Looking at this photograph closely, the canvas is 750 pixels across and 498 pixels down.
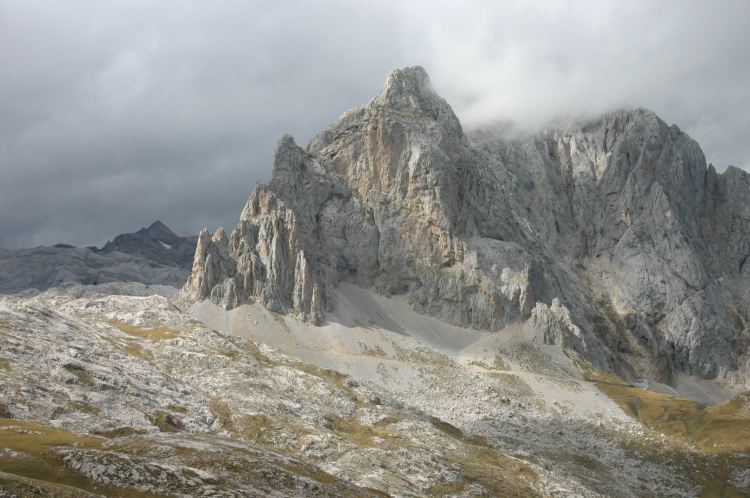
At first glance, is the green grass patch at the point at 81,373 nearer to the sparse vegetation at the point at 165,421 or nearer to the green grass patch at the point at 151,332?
the sparse vegetation at the point at 165,421

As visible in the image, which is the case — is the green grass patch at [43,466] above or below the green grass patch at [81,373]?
below

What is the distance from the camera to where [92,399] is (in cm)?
10300

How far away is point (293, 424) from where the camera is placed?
116m

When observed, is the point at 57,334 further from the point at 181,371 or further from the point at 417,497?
the point at 417,497

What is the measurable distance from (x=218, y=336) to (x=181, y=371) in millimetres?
31659

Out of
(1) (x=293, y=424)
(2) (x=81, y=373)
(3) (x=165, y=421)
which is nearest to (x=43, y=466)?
(3) (x=165, y=421)

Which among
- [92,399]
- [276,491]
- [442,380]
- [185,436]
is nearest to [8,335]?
[92,399]

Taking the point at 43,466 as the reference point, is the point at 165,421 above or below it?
below

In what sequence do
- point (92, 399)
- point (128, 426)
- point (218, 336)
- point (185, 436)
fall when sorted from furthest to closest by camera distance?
point (218, 336)
point (92, 399)
point (128, 426)
point (185, 436)

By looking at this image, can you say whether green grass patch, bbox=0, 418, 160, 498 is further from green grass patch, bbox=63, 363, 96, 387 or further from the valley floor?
green grass patch, bbox=63, 363, 96, 387

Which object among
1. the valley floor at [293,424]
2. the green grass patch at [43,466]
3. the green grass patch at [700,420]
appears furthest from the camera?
the green grass patch at [700,420]

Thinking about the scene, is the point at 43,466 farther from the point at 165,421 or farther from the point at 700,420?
the point at 700,420

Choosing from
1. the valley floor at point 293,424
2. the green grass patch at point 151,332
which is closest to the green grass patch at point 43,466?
the valley floor at point 293,424

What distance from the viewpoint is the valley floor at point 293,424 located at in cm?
6569
